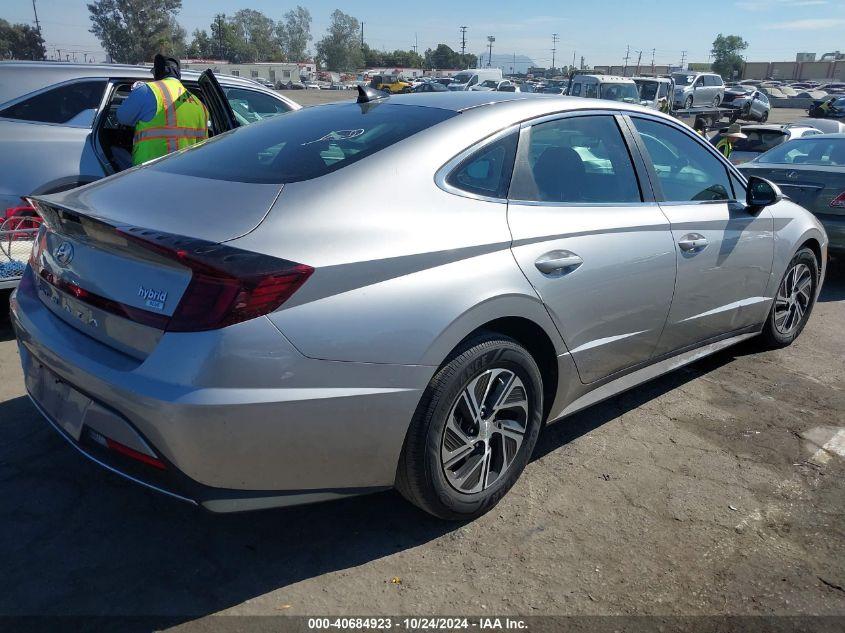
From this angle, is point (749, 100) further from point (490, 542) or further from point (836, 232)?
point (490, 542)

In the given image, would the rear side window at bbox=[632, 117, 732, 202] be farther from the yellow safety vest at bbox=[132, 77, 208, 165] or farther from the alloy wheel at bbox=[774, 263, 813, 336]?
the yellow safety vest at bbox=[132, 77, 208, 165]

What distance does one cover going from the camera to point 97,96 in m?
5.62

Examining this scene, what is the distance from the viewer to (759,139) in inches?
452

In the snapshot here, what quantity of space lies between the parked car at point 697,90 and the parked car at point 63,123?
3157 centimetres

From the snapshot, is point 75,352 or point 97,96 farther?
point 97,96

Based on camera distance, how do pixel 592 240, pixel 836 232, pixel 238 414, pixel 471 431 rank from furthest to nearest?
pixel 836 232, pixel 592 240, pixel 471 431, pixel 238 414

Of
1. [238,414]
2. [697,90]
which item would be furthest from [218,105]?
[697,90]

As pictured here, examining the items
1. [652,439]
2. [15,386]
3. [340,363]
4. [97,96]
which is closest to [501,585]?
[340,363]

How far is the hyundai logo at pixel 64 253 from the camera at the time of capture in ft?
8.50

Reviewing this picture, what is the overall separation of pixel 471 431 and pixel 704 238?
1846 mm

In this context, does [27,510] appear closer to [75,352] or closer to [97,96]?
[75,352]

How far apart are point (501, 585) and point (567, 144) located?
198 centimetres

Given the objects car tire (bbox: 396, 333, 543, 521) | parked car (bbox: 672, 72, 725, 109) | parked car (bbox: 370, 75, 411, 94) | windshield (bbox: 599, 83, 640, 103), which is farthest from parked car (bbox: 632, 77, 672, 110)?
car tire (bbox: 396, 333, 543, 521)

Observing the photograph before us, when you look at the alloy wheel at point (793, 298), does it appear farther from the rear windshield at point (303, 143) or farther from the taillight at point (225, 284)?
the taillight at point (225, 284)
